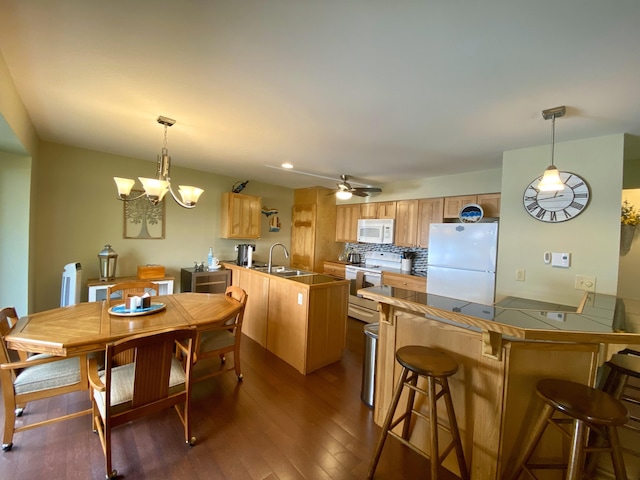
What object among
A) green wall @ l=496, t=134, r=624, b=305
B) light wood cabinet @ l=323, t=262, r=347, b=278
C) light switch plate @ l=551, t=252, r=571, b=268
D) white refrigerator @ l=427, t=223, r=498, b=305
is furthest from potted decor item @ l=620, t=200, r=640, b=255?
light wood cabinet @ l=323, t=262, r=347, b=278

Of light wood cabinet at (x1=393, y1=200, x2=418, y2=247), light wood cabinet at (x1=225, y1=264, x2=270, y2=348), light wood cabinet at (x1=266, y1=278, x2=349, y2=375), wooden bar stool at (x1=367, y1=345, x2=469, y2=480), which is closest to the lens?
wooden bar stool at (x1=367, y1=345, x2=469, y2=480)

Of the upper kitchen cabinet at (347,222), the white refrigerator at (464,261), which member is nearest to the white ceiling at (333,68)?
the white refrigerator at (464,261)

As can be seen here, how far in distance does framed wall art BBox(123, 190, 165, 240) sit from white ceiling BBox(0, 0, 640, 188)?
1285 millimetres

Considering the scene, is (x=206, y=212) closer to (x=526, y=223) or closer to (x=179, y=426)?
(x=179, y=426)

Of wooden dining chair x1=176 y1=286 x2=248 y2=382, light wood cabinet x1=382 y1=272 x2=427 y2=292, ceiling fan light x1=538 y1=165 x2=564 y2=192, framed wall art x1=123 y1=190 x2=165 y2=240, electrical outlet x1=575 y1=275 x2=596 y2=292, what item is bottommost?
wooden dining chair x1=176 y1=286 x2=248 y2=382

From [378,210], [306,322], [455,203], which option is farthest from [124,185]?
[455,203]

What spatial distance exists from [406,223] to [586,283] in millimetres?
2370

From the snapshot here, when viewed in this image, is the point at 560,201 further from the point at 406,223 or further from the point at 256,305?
the point at 256,305

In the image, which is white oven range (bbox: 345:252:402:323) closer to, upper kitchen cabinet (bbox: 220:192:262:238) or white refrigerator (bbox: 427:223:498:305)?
white refrigerator (bbox: 427:223:498:305)

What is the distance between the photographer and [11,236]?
2590 millimetres

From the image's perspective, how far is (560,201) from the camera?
2.40m

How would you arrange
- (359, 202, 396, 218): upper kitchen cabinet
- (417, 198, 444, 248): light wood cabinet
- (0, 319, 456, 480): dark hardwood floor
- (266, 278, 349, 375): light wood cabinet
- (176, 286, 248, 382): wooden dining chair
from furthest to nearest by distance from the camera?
1. (359, 202, 396, 218): upper kitchen cabinet
2. (417, 198, 444, 248): light wood cabinet
3. (266, 278, 349, 375): light wood cabinet
4. (176, 286, 248, 382): wooden dining chair
5. (0, 319, 456, 480): dark hardwood floor

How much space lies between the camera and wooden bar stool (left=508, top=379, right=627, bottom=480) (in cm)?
A: 110

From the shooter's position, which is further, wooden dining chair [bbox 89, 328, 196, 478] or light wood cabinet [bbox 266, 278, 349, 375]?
light wood cabinet [bbox 266, 278, 349, 375]
